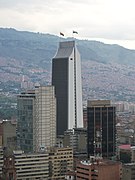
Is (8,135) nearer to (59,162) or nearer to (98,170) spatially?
(59,162)

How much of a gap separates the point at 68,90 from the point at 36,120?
22.1 metres

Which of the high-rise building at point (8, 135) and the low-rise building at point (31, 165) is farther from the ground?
the high-rise building at point (8, 135)

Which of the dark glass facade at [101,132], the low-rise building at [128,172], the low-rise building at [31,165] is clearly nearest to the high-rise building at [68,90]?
the dark glass facade at [101,132]

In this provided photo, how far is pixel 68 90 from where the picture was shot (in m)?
102

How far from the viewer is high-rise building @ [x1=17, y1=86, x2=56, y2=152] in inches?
3174

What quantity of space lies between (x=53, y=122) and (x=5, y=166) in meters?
27.3

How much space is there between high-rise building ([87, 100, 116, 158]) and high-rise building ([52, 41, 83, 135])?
20.1 m

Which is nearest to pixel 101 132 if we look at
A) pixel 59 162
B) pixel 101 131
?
pixel 101 131

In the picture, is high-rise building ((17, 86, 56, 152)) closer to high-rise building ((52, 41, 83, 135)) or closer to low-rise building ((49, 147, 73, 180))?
low-rise building ((49, 147, 73, 180))

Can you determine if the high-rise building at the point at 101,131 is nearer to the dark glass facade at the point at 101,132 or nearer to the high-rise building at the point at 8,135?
the dark glass facade at the point at 101,132

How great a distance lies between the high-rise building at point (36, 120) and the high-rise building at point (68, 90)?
16.2 meters

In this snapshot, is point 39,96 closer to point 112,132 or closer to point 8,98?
point 112,132

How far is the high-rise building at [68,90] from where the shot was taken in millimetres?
100750

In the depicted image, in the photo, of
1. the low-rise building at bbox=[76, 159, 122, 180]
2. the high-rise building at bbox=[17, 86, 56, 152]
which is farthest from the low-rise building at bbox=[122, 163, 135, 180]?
the high-rise building at bbox=[17, 86, 56, 152]
